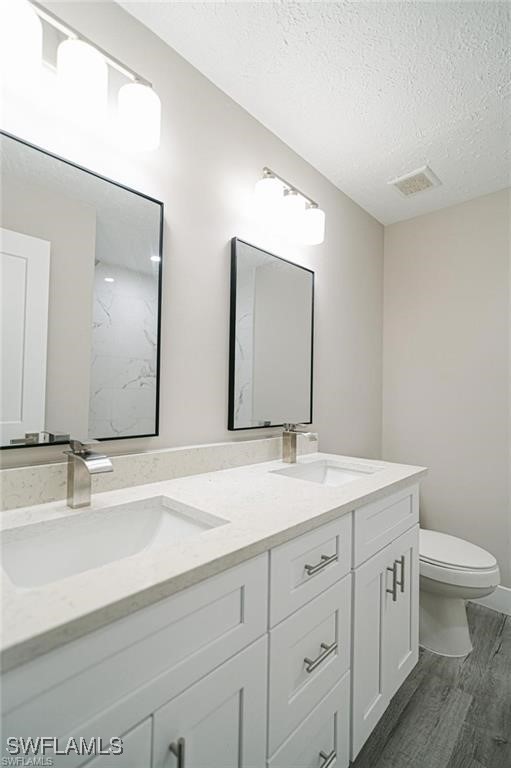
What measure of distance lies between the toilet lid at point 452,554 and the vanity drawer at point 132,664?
1307mm

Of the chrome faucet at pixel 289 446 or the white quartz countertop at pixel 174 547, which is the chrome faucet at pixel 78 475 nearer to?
the white quartz countertop at pixel 174 547

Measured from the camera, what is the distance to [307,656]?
904 millimetres

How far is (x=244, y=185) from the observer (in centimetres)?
155

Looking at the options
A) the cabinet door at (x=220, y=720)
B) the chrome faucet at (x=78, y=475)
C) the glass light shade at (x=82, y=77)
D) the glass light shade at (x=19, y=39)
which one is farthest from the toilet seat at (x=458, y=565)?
the glass light shade at (x=19, y=39)

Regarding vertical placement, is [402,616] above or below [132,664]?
below

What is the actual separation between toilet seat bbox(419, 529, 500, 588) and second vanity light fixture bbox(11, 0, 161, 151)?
6.62 ft

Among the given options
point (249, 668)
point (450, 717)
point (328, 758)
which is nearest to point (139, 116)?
point (249, 668)

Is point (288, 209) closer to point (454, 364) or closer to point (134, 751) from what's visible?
point (454, 364)

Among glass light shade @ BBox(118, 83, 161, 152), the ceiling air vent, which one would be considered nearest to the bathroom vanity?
glass light shade @ BBox(118, 83, 161, 152)

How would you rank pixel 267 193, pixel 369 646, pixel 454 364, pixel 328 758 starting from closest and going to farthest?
pixel 328 758 → pixel 369 646 → pixel 267 193 → pixel 454 364

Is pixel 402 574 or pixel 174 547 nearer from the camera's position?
pixel 174 547

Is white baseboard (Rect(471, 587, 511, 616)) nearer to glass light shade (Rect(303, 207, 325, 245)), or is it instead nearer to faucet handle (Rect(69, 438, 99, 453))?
glass light shade (Rect(303, 207, 325, 245))

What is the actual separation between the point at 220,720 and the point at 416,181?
2.43 meters

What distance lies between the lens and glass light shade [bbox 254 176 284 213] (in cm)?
155
